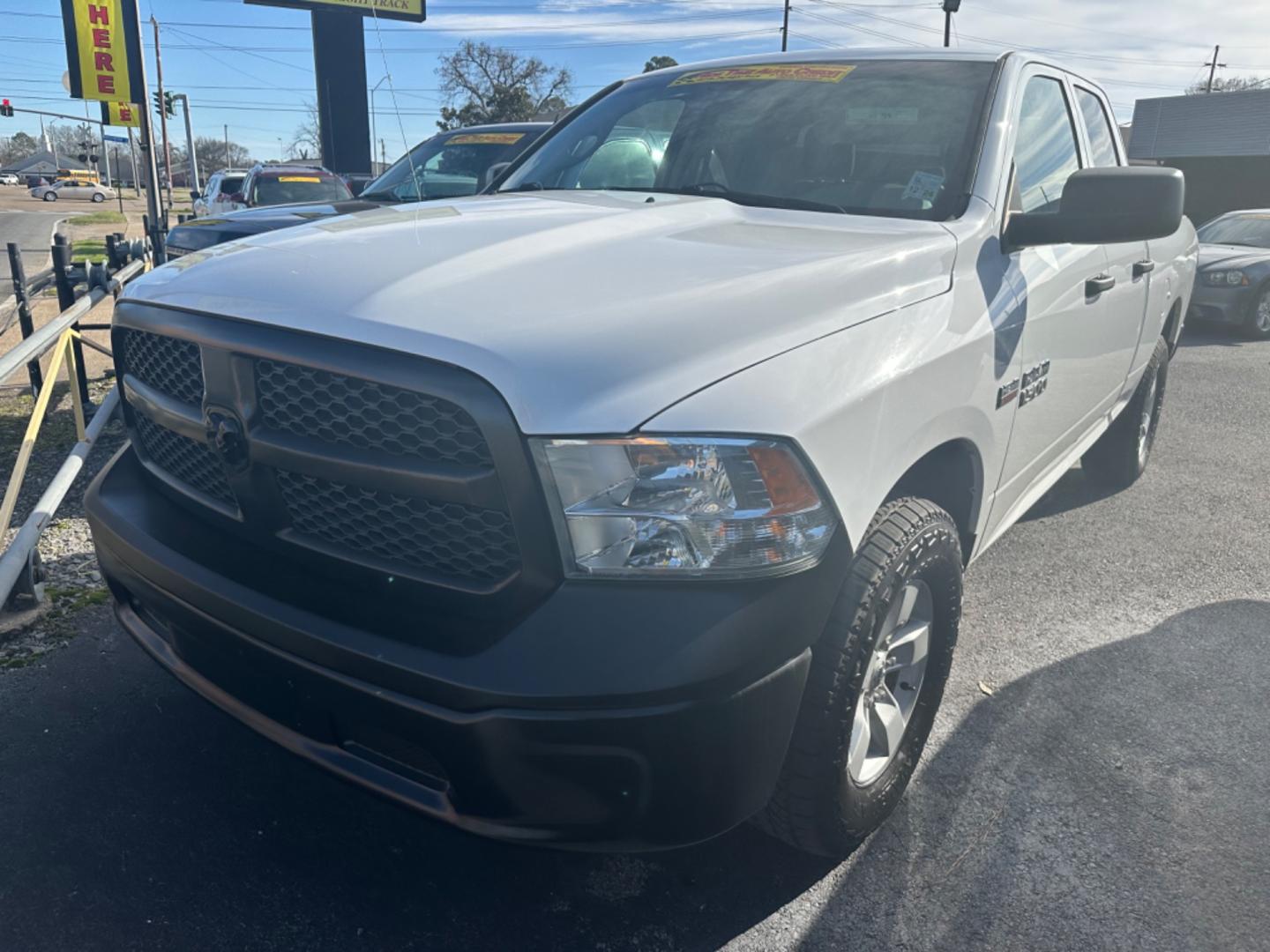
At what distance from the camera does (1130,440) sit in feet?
16.5

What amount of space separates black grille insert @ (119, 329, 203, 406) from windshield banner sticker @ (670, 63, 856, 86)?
2063 mm

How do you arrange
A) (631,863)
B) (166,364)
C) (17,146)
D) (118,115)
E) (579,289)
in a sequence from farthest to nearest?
(17,146) < (118,115) < (631,863) < (166,364) < (579,289)

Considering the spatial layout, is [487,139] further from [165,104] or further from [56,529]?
[165,104]

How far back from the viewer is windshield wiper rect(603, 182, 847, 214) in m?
2.77

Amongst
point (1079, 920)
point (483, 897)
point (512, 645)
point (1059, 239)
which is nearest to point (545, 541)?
point (512, 645)

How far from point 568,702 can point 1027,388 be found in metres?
1.78

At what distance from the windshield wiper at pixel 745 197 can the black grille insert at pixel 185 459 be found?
1.58m

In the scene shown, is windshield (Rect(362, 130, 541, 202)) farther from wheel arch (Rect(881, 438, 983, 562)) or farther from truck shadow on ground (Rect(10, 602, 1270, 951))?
wheel arch (Rect(881, 438, 983, 562))

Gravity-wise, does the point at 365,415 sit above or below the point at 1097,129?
below

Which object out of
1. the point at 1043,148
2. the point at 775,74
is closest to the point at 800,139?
the point at 775,74

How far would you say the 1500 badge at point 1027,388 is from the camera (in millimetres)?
2574

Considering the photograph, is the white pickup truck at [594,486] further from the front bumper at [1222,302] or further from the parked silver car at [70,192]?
the parked silver car at [70,192]

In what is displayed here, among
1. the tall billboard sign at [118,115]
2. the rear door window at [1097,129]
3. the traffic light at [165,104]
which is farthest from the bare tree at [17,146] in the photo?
the rear door window at [1097,129]

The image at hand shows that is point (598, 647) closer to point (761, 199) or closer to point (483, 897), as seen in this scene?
point (483, 897)
